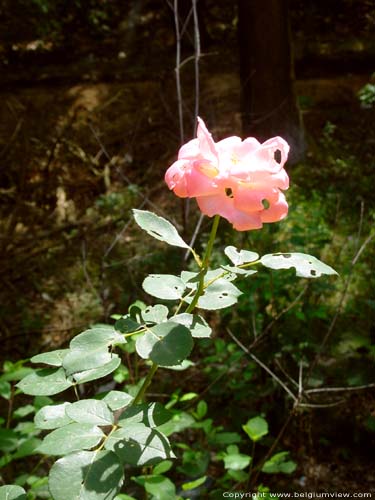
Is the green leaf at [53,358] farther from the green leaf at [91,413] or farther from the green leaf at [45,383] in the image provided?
the green leaf at [91,413]

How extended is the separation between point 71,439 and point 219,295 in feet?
1.13

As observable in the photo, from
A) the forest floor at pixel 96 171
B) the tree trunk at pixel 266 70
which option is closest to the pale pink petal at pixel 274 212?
the forest floor at pixel 96 171

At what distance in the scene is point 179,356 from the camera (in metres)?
0.68

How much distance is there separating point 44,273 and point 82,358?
11.8ft

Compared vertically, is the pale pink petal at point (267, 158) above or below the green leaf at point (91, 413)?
above

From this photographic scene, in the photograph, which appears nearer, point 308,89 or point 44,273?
point 44,273

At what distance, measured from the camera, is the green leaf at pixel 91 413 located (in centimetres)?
77

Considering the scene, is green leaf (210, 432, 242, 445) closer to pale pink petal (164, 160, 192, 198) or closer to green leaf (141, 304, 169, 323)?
green leaf (141, 304, 169, 323)

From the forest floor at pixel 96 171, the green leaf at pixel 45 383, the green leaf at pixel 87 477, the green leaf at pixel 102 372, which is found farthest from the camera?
the forest floor at pixel 96 171

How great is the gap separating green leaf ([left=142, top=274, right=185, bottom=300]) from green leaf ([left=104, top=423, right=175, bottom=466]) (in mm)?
223

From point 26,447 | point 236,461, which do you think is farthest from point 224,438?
point 26,447

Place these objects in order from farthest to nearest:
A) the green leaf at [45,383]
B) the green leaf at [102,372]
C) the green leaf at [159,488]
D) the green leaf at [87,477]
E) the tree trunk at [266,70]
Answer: the tree trunk at [266,70], the green leaf at [159,488], the green leaf at [45,383], the green leaf at [102,372], the green leaf at [87,477]

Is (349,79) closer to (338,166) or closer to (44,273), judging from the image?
(338,166)

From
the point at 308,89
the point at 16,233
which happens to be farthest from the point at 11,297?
the point at 308,89
